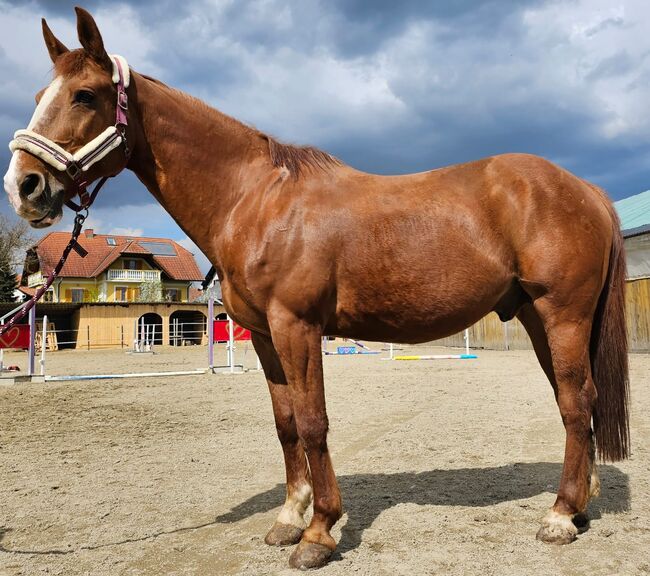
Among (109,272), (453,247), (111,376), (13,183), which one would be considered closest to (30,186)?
(13,183)

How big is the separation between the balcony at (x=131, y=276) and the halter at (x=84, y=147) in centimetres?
4862

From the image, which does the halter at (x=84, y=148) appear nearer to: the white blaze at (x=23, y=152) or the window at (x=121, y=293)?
the white blaze at (x=23, y=152)

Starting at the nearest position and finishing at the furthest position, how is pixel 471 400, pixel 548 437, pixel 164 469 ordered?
pixel 164 469 < pixel 548 437 < pixel 471 400

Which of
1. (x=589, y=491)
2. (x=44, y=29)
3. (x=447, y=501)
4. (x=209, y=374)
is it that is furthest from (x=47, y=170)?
(x=209, y=374)

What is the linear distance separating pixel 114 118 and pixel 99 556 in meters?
2.41

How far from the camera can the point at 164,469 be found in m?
4.62

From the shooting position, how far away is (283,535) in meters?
2.98

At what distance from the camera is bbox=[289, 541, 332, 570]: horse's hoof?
2.63 metres

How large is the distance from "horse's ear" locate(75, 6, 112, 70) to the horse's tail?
323cm

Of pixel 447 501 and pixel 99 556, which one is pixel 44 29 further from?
pixel 447 501

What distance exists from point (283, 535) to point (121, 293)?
163ft

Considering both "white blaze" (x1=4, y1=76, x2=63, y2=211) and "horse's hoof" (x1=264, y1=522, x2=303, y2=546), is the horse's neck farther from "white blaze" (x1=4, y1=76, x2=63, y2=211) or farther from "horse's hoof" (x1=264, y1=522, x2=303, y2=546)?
"horse's hoof" (x1=264, y1=522, x2=303, y2=546)

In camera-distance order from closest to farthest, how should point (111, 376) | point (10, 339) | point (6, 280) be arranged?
point (111, 376) → point (10, 339) → point (6, 280)

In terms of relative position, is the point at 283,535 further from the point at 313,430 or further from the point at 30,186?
the point at 30,186
